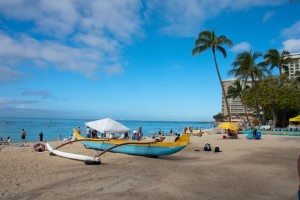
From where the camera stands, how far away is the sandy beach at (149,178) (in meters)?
6.33

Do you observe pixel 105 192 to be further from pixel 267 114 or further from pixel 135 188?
pixel 267 114

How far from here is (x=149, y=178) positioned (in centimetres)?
802

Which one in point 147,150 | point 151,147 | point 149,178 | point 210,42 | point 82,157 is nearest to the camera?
point 149,178

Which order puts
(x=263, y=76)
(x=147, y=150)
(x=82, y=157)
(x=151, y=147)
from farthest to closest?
1. (x=263, y=76)
2. (x=147, y=150)
3. (x=151, y=147)
4. (x=82, y=157)

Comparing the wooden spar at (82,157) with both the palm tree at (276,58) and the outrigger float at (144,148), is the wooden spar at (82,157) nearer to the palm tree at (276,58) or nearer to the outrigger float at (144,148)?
the outrigger float at (144,148)

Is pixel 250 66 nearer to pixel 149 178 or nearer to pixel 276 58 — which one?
pixel 276 58

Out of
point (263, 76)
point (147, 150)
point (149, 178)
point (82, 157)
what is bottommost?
point (149, 178)

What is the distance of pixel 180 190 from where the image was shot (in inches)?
263

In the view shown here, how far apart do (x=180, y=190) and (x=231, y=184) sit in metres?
1.66

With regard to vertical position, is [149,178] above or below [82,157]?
below

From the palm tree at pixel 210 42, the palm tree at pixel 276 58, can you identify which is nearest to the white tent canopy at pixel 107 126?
the palm tree at pixel 210 42

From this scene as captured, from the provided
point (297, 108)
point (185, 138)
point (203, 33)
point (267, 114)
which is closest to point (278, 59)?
point (297, 108)

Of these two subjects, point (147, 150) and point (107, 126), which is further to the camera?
point (107, 126)

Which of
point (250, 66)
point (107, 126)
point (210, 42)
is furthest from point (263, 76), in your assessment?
point (107, 126)
